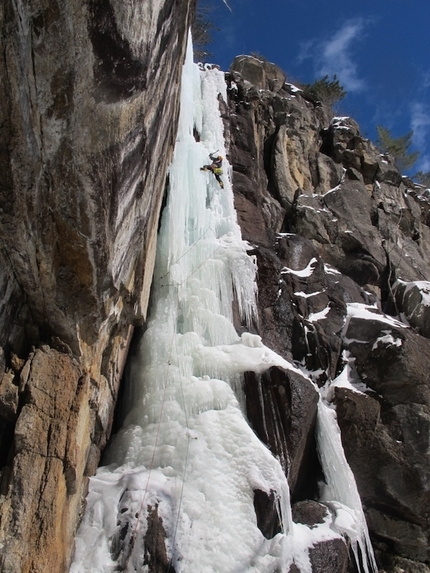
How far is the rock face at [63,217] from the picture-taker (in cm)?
333

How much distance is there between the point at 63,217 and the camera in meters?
4.09

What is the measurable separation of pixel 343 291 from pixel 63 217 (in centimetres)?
706

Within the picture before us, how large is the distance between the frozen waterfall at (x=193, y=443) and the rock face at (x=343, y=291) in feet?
1.47

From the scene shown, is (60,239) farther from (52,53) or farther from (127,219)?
(52,53)

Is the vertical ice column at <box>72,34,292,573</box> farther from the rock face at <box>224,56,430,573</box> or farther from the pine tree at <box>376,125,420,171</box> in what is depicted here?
the pine tree at <box>376,125,420,171</box>

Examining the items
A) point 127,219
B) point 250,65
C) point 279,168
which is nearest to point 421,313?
point 279,168

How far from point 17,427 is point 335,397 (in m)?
5.19

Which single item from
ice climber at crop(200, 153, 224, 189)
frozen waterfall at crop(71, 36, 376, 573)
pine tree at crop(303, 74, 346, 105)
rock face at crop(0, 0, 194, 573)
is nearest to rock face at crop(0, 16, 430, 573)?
rock face at crop(0, 0, 194, 573)

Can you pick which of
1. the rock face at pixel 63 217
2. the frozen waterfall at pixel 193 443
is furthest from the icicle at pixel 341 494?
the rock face at pixel 63 217

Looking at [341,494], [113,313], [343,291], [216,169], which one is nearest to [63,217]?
[113,313]

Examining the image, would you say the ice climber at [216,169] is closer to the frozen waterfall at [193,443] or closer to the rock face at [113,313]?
the rock face at [113,313]

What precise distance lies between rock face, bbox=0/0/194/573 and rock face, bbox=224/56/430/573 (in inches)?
100

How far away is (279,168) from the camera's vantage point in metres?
12.4

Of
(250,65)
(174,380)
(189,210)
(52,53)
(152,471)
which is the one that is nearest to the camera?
(52,53)
